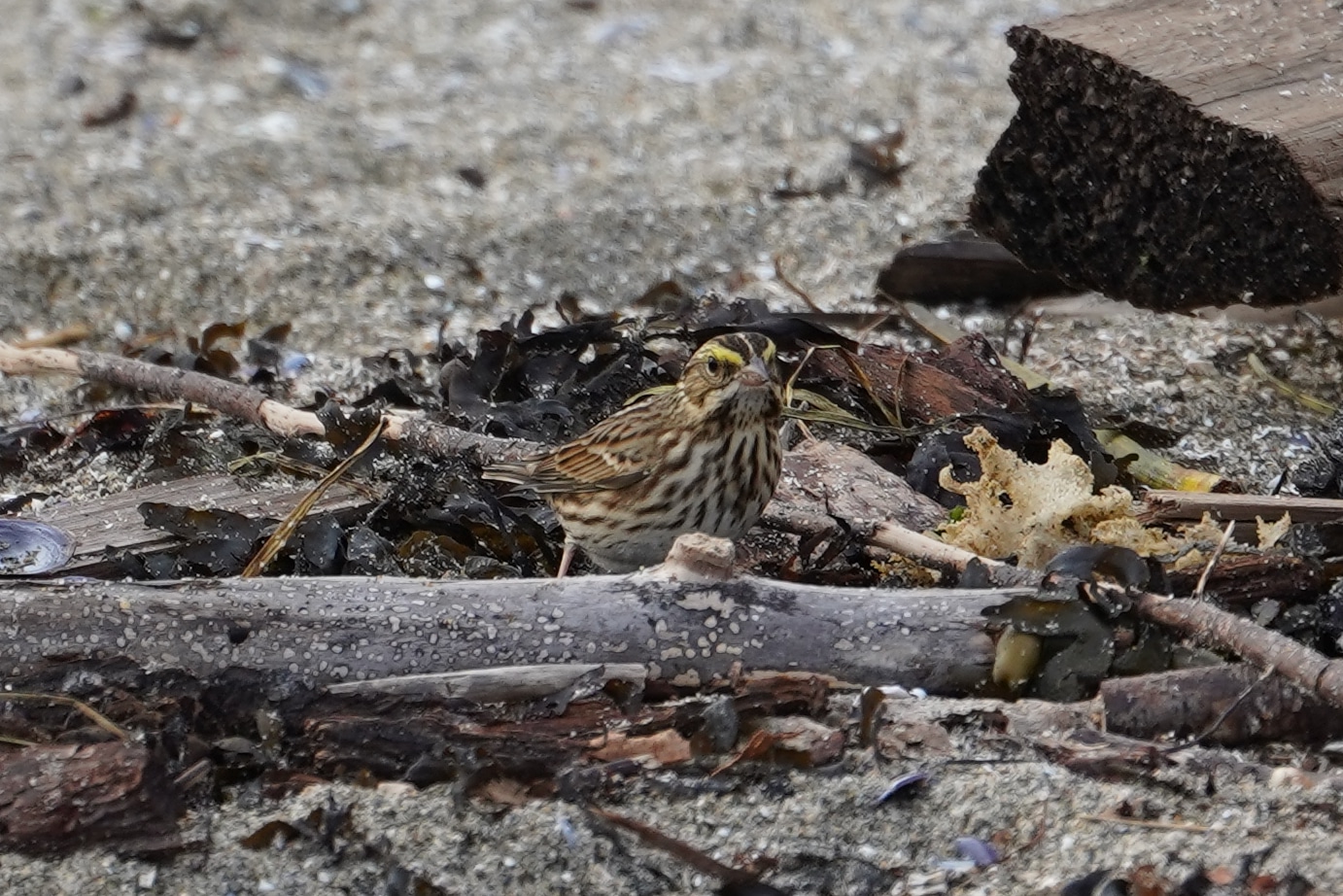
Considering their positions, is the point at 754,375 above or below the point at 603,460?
above

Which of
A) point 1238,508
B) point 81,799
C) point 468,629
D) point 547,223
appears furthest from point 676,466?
point 547,223

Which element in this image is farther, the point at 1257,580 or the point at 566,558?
the point at 566,558

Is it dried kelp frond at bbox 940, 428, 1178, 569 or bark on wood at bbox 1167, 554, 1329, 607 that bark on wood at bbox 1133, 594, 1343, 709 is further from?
dried kelp frond at bbox 940, 428, 1178, 569

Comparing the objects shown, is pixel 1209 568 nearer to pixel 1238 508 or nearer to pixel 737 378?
pixel 1238 508

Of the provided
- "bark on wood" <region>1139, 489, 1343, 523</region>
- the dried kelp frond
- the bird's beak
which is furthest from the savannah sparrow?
"bark on wood" <region>1139, 489, 1343, 523</region>

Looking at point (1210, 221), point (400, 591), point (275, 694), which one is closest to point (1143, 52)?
point (1210, 221)

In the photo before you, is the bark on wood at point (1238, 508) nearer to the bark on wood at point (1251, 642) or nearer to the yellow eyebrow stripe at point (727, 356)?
the bark on wood at point (1251, 642)

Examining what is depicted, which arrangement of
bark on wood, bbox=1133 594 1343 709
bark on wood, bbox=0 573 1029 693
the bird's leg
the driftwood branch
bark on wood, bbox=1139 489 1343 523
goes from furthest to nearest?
the driftwood branch, the bird's leg, bark on wood, bbox=1139 489 1343 523, bark on wood, bbox=0 573 1029 693, bark on wood, bbox=1133 594 1343 709
